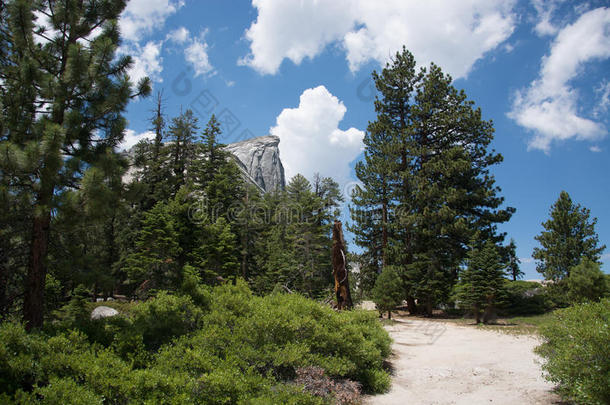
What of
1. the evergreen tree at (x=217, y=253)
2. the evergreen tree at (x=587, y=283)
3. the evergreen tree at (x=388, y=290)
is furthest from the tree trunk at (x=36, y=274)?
the evergreen tree at (x=587, y=283)

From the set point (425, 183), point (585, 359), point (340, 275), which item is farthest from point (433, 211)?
point (585, 359)

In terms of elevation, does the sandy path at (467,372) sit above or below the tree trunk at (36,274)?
below

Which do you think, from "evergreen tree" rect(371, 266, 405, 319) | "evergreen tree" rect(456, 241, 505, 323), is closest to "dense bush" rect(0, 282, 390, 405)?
"evergreen tree" rect(371, 266, 405, 319)

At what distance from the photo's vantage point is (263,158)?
102812mm

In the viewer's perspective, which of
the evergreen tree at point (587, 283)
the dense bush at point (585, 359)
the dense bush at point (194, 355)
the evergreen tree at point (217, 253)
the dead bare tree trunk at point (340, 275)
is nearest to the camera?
Answer: the dense bush at point (194, 355)

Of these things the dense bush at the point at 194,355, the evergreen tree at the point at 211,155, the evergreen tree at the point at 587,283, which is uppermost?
the evergreen tree at the point at 211,155

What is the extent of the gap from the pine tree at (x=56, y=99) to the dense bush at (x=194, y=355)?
1866 millimetres

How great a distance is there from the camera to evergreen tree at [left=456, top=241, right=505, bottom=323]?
53.7 ft

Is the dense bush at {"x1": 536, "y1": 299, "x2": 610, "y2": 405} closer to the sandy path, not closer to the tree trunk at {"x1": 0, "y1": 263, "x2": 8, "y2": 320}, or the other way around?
the sandy path

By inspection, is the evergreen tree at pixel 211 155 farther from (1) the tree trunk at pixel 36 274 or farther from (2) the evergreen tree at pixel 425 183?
(1) the tree trunk at pixel 36 274

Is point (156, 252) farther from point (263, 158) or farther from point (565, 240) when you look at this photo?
point (263, 158)

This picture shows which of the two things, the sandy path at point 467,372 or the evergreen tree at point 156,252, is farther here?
the evergreen tree at point 156,252

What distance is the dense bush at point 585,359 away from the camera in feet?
13.4

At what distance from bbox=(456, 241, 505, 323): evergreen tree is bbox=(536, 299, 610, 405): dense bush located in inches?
458
